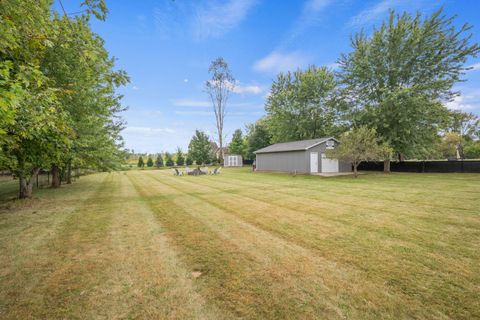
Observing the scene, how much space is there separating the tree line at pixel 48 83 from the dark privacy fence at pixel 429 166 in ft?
80.8

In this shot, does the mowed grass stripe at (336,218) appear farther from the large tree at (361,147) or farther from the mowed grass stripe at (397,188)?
the large tree at (361,147)

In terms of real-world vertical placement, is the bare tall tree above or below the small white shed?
above

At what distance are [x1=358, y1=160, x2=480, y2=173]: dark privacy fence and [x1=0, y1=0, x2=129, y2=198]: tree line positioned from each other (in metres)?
24.6

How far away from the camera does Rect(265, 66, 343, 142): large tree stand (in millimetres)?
25766

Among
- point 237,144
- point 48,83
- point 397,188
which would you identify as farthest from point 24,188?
point 237,144

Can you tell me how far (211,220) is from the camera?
5211 mm

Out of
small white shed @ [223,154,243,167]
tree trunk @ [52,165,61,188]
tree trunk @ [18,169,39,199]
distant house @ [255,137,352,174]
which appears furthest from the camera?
small white shed @ [223,154,243,167]

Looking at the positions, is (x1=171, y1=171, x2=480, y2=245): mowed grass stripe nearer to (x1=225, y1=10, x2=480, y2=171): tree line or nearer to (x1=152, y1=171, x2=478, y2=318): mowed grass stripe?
(x1=152, y1=171, x2=478, y2=318): mowed grass stripe

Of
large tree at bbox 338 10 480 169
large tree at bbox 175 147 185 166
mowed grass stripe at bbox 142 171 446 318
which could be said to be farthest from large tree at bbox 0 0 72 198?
large tree at bbox 175 147 185 166

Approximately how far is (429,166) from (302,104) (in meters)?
14.9

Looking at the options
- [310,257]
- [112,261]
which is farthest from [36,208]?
[310,257]

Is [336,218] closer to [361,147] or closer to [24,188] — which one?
[361,147]

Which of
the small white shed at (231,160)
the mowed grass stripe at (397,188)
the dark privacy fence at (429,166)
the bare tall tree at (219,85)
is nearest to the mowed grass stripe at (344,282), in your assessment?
the mowed grass stripe at (397,188)

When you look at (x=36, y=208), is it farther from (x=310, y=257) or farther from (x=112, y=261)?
(x=310, y=257)
